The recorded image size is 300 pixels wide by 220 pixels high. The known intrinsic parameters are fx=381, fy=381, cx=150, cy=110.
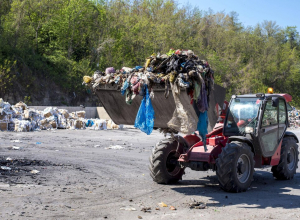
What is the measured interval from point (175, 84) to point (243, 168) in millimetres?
2463

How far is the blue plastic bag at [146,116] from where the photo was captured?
23.3ft

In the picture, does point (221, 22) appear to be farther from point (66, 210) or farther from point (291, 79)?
point (66, 210)

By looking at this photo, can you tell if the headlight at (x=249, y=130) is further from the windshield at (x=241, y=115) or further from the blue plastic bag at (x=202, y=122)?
the blue plastic bag at (x=202, y=122)

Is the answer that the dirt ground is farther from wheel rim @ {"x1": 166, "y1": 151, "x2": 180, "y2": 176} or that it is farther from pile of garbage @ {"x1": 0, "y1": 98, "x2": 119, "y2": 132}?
pile of garbage @ {"x1": 0, "y1": 98, "x2": 119, "y2": 132}

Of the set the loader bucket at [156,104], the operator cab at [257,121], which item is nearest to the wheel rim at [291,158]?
the operator cab at [257,121]

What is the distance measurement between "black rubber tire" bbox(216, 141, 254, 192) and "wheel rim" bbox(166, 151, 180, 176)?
1230mm

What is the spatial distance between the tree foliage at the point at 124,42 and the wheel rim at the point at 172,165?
2746 centimetres

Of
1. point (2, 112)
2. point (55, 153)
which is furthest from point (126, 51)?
point (55, 153)

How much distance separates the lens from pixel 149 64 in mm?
7215

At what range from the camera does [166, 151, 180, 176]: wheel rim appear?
830cm

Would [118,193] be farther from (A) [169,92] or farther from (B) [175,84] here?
(B) [175,84]

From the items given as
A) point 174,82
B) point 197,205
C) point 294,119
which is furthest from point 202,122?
point 294,119

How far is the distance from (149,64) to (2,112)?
1595cm

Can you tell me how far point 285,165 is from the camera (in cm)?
909
